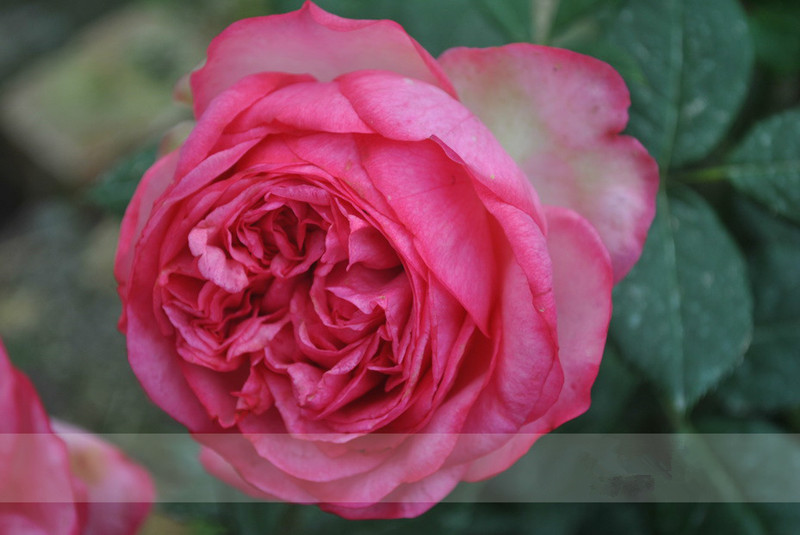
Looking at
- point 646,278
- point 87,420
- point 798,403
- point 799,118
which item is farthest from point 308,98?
point 87,420

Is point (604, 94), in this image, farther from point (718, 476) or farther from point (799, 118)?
point (718, 476)

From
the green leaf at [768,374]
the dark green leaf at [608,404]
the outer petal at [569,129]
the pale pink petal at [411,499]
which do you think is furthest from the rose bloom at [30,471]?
the green leaf at [768,374]

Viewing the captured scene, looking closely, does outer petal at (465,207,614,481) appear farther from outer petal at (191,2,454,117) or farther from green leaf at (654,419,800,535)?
green leaf at (654,419,800,535)

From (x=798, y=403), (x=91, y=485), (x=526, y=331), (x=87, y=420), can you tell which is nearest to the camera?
(x=526, y=331)

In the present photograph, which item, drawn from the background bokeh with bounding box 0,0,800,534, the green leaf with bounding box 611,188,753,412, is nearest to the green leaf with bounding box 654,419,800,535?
the background bokeh with bounding box 0,0,800,534

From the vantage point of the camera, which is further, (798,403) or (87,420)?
(87,420)
